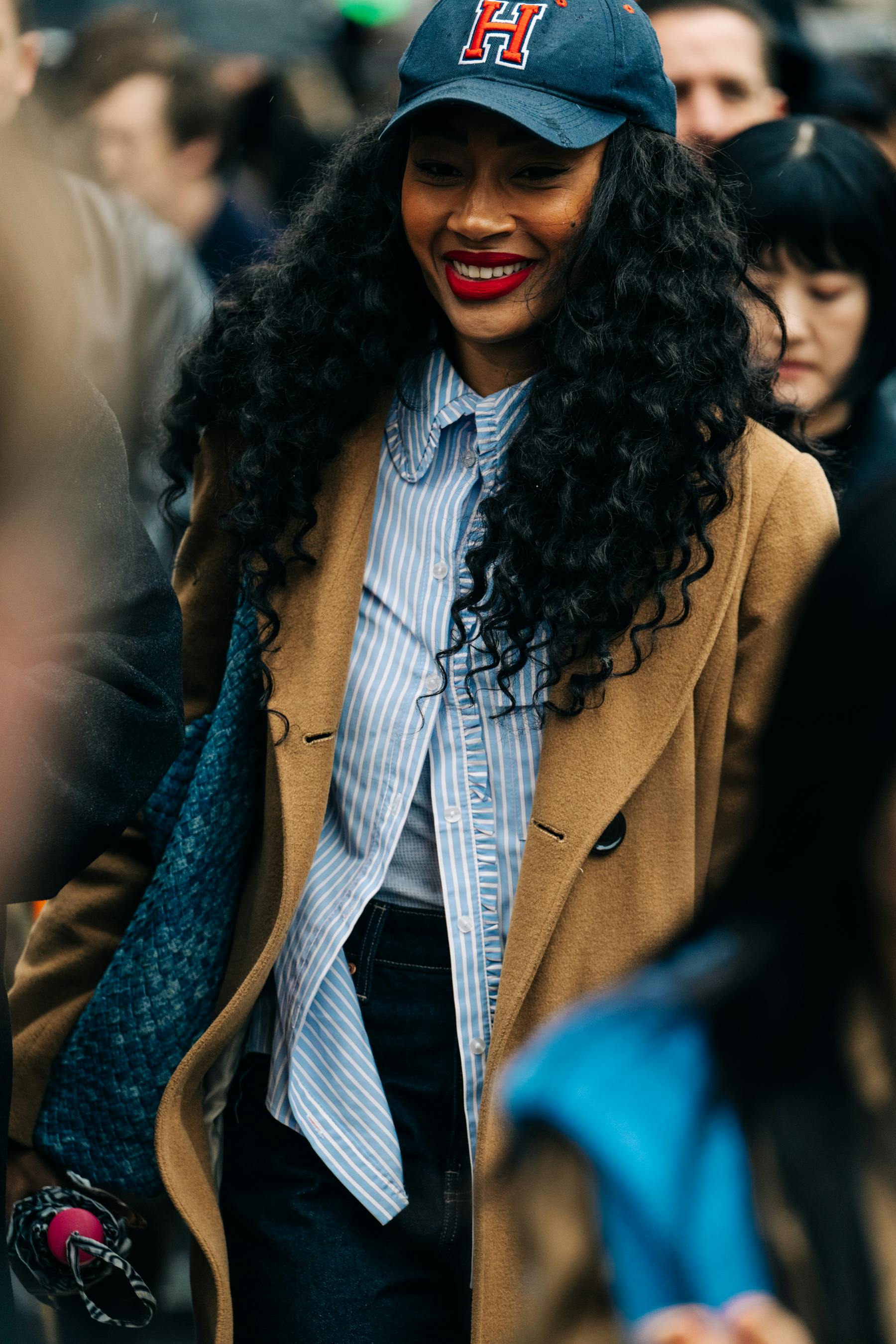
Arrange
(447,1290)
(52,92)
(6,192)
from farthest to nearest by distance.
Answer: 1. (52,92)
2. (6,192)
3. (447,1290)

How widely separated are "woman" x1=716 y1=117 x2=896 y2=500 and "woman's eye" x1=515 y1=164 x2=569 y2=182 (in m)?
0.81

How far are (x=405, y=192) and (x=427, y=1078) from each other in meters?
1.20

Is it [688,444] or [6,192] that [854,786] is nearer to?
[688,444]

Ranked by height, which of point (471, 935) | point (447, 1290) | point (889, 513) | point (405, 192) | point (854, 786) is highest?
point (405, 192)

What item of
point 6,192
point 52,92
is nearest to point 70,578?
point 6,192

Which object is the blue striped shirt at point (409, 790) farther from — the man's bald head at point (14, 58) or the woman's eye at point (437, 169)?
the man's bald head at point (14, 58)

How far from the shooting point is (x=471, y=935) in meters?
1.99

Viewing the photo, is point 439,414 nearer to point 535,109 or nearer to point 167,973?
point 535,109

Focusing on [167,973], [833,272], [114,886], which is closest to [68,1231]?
[167,973]

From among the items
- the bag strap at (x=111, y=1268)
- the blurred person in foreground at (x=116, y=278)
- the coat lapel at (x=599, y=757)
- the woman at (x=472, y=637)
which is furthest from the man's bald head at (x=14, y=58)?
the bag strap at (x=111, y=1268)

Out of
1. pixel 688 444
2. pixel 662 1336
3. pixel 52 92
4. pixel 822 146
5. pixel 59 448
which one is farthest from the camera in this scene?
pixel 52 92

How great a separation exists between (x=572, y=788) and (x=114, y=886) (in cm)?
79

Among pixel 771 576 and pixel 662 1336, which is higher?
pixel 771 576

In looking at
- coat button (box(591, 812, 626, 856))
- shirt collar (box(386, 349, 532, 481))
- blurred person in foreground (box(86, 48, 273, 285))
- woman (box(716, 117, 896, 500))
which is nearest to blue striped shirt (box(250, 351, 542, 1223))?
shirt collar (box(386, 349, 532, 481))
